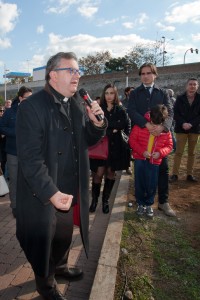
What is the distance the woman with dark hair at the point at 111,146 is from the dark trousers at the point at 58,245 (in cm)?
228

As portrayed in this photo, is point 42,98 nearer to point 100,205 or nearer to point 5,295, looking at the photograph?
point 5,295

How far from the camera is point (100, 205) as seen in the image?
5.51m

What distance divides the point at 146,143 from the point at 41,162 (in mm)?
2608

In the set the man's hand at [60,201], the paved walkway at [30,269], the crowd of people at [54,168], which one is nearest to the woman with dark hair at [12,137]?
the paved walkway at [30,269]

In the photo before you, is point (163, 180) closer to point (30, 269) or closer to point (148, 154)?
point (148, 154)

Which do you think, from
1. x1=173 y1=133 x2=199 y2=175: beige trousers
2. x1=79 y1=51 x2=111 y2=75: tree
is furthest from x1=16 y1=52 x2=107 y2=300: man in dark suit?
x1=79 y1=51 x2=111 y2=75: tree

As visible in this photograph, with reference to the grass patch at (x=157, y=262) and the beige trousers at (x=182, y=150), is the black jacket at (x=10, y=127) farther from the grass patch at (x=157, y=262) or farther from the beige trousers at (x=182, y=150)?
the beige trousers at (x=182, y=150)

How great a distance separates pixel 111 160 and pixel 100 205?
3.17 ft

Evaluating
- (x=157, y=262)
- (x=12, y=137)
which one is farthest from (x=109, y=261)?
(x=12, y=137)

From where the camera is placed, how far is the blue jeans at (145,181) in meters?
4.66

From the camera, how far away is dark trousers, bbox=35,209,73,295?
2662 mm

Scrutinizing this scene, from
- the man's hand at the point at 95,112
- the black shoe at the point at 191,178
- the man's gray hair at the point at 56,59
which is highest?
the man's gray hair at the point at 56,59

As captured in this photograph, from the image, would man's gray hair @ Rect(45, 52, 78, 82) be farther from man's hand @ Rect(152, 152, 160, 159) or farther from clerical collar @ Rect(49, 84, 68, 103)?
man's hand @ Rect(152, 152, 160, 159)

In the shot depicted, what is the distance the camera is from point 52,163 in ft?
7.80
